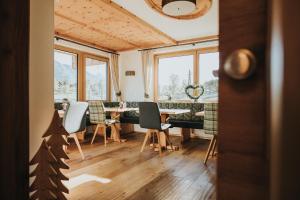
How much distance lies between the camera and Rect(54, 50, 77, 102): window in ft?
15.3

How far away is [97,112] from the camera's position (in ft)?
13.2

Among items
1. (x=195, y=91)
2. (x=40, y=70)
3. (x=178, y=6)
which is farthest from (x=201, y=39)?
(x=40, y=70)

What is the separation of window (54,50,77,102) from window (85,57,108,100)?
0.40 metres

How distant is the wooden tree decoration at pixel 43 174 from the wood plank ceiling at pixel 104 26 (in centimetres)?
279

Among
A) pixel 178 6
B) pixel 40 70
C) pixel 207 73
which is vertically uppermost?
pixel 178 6

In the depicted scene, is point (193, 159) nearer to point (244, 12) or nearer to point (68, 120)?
point (68, 120)

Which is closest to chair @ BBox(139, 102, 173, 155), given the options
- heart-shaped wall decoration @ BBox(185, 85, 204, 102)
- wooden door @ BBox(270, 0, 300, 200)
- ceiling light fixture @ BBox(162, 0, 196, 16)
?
ceiling light fixture @ BBox(162, 0, 196, 16)

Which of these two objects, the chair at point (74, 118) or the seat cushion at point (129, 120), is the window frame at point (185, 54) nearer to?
the seat cushion at point (129, 120)

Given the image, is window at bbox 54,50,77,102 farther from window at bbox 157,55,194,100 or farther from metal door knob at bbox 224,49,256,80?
metal door knob at bbox 224,49,256,80

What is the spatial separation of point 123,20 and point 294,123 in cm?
401

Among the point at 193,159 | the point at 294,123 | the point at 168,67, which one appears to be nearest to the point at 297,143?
the point at 294,123
